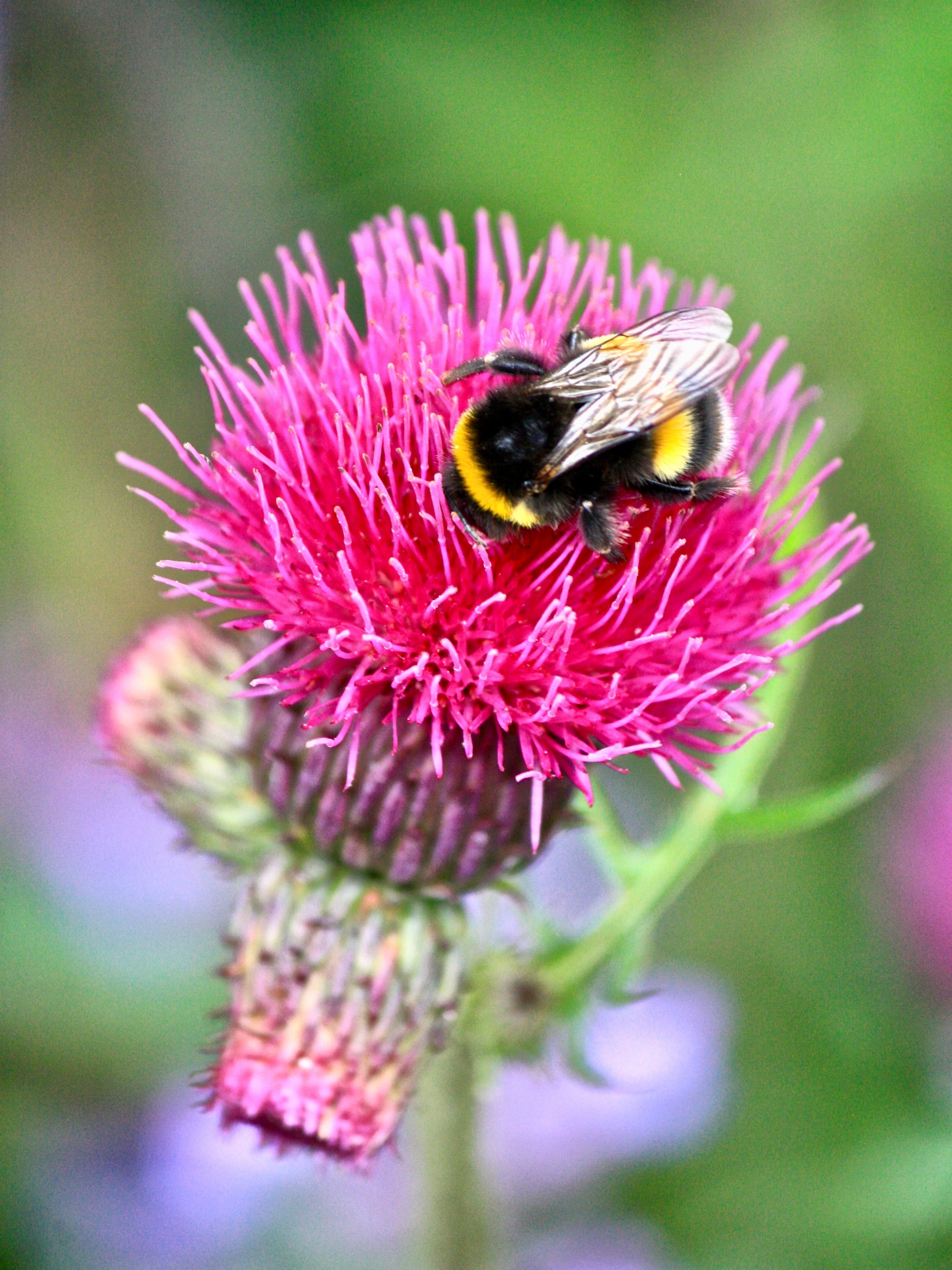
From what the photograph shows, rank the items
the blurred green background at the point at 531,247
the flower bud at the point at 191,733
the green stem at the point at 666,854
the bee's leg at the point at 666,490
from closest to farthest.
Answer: the bee's leg at the point at 666,490 < the green stem at the point at 666,854 < the flower bud at the point at 191,733 < the blurred green background at the point at 531,247

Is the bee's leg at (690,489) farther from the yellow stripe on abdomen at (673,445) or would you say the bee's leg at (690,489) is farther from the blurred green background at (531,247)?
the blurred green background at (531,247)

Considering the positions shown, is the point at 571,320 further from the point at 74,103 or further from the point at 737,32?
the point at 74,103

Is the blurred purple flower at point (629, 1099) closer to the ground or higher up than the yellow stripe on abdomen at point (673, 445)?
closer to the ground

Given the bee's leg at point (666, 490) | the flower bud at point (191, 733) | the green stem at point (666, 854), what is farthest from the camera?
the flower bud at point (191, 733)

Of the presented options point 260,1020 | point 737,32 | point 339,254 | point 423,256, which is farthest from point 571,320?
point 339,254

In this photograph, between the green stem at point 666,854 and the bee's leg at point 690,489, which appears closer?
the bee's leg at point 690,489

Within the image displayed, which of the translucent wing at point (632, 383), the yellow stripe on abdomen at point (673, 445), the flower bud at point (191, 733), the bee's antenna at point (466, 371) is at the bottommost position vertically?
the flower bud at point (191, 733)

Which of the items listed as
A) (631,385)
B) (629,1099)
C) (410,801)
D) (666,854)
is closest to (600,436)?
(631,385)

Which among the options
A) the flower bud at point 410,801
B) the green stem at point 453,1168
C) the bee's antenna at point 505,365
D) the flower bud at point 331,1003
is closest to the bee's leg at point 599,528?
the bee's antenna at point 505,365
